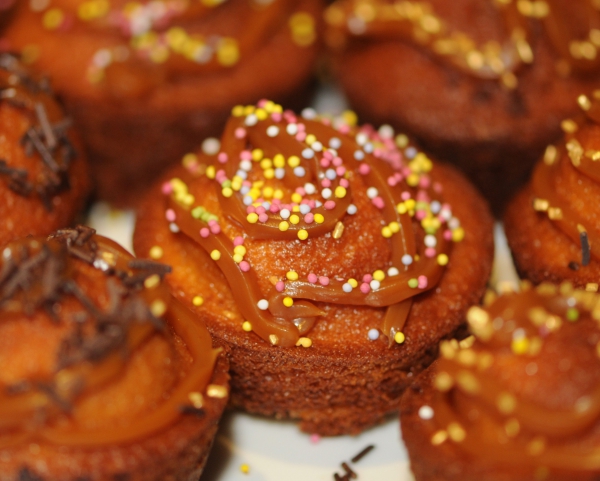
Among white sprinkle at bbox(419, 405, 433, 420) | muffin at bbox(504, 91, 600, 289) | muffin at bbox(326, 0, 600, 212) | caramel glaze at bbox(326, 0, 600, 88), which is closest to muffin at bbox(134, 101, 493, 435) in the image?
muffin at bbox(504, 91, 600, 289)

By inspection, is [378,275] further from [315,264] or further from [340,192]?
[340,192]

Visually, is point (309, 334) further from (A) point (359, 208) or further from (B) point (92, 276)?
(B) point (92, 276)

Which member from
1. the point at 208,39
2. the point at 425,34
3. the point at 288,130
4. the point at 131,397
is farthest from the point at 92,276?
the point at 425,34

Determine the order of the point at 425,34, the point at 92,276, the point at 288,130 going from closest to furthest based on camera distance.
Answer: the point at 92,276
the point at 288,130
the point at 425,34

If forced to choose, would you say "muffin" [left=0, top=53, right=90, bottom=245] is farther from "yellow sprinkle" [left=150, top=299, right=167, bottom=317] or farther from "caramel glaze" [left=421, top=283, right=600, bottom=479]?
"caramel glaze" [left=421, top=283, right=600, bottom=479]

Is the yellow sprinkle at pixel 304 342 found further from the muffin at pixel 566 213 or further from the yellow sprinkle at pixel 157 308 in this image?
the muffin at pixel 566 213

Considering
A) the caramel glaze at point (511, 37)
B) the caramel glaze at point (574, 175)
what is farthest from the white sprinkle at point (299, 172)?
the caramel glaze at point (511, 37)

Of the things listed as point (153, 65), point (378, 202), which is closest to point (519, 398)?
point (378, 202)
